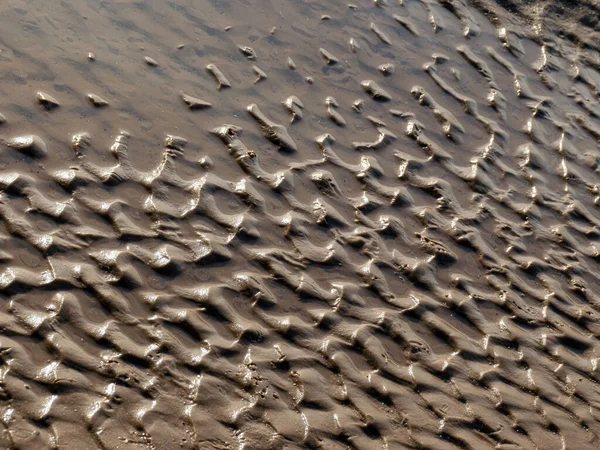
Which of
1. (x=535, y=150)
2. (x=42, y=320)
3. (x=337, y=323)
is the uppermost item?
(x=535, y=150)

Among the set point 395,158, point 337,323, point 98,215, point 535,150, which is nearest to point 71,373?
point 98,215

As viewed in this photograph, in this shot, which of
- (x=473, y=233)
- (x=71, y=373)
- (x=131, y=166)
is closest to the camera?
(x=71, y=373)

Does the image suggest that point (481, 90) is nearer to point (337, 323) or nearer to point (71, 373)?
point (337, 323)

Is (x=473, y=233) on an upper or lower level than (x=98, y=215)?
upper

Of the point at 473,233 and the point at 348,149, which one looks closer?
the point at 473,233

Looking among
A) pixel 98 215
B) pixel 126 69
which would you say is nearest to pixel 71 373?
pixel 98 215

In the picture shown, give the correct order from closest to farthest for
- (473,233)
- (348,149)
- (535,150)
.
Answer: (473,233) < (348,149) < (535,150)
